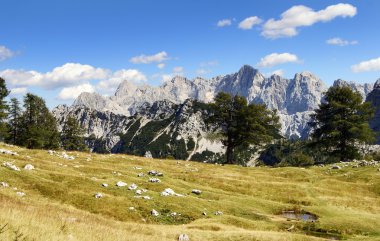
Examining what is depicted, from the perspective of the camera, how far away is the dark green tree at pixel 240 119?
85500mm

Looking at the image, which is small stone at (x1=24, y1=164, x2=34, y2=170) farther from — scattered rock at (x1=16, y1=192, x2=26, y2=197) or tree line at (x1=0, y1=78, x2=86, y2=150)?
tree line at (x1=0, y1=78, x2=86, y2=150)

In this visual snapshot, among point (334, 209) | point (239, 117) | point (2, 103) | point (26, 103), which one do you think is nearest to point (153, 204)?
point (334, 209)

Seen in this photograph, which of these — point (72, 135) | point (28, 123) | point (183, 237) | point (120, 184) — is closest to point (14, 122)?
point (28, 123)

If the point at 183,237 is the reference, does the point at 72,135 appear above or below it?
above

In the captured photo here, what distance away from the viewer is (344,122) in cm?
7875

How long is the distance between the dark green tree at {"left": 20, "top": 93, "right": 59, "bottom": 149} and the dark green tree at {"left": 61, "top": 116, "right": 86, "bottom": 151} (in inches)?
363

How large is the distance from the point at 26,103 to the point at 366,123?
3588 inches

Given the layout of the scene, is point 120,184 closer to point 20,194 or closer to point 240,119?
point 20,194

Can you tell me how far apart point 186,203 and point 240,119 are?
5004cm

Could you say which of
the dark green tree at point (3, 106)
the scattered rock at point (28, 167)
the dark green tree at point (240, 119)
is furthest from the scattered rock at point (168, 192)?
the dark green tree at point (3, 106)

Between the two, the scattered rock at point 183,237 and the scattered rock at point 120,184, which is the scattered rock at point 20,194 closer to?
the scattered rock at point 120,184

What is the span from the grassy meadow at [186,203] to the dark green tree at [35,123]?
5715 centimetres

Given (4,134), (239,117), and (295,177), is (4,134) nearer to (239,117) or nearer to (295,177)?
(239,117)

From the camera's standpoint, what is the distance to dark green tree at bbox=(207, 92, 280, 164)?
85500mm
